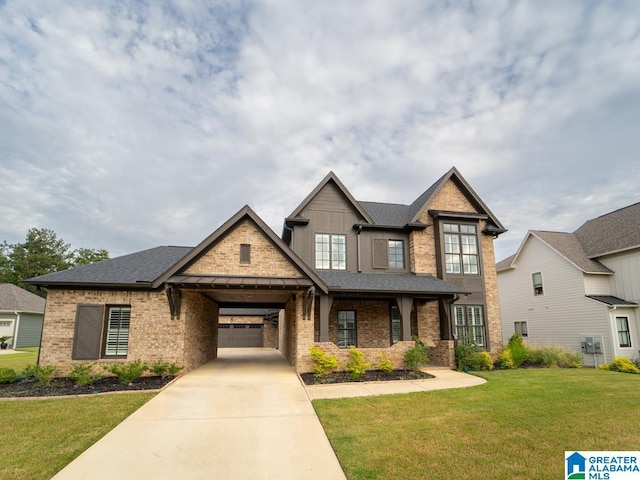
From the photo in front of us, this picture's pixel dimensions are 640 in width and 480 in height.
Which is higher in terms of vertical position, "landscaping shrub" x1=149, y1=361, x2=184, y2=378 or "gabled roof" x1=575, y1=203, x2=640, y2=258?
"gabled roof" x1=575, y1=203, x2=640, y2=258

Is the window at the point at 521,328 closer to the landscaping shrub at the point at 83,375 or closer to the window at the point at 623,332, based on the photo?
the window at the point at 623,332

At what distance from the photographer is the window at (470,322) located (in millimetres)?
15984

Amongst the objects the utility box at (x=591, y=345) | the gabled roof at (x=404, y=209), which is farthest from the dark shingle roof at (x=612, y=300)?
the gabled roof at (x=404, y=209)

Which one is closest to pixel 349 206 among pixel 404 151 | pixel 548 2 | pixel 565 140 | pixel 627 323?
pixel 404 151

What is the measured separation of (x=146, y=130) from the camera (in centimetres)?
1652

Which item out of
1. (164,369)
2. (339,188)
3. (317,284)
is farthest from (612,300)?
(164,369)

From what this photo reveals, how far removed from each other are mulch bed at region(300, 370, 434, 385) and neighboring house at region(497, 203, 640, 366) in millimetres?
11593

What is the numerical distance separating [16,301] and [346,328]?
3157 centimetres

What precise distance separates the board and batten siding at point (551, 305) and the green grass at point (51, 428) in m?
20.4

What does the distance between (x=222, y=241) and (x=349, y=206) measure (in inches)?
257

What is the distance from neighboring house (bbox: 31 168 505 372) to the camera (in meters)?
11.9

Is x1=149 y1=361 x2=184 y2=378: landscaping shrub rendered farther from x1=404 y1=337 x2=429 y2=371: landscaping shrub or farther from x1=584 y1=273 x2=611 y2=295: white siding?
x1=584 y1=273 x2=611 y2=295: white siding

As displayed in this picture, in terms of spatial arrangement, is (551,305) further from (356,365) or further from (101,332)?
(101,332)

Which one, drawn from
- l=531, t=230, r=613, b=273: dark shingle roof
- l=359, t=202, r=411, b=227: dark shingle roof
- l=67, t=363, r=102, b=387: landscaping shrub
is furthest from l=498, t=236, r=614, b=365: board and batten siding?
l=67, t=363, r=102, b=387: landscaping shrub
